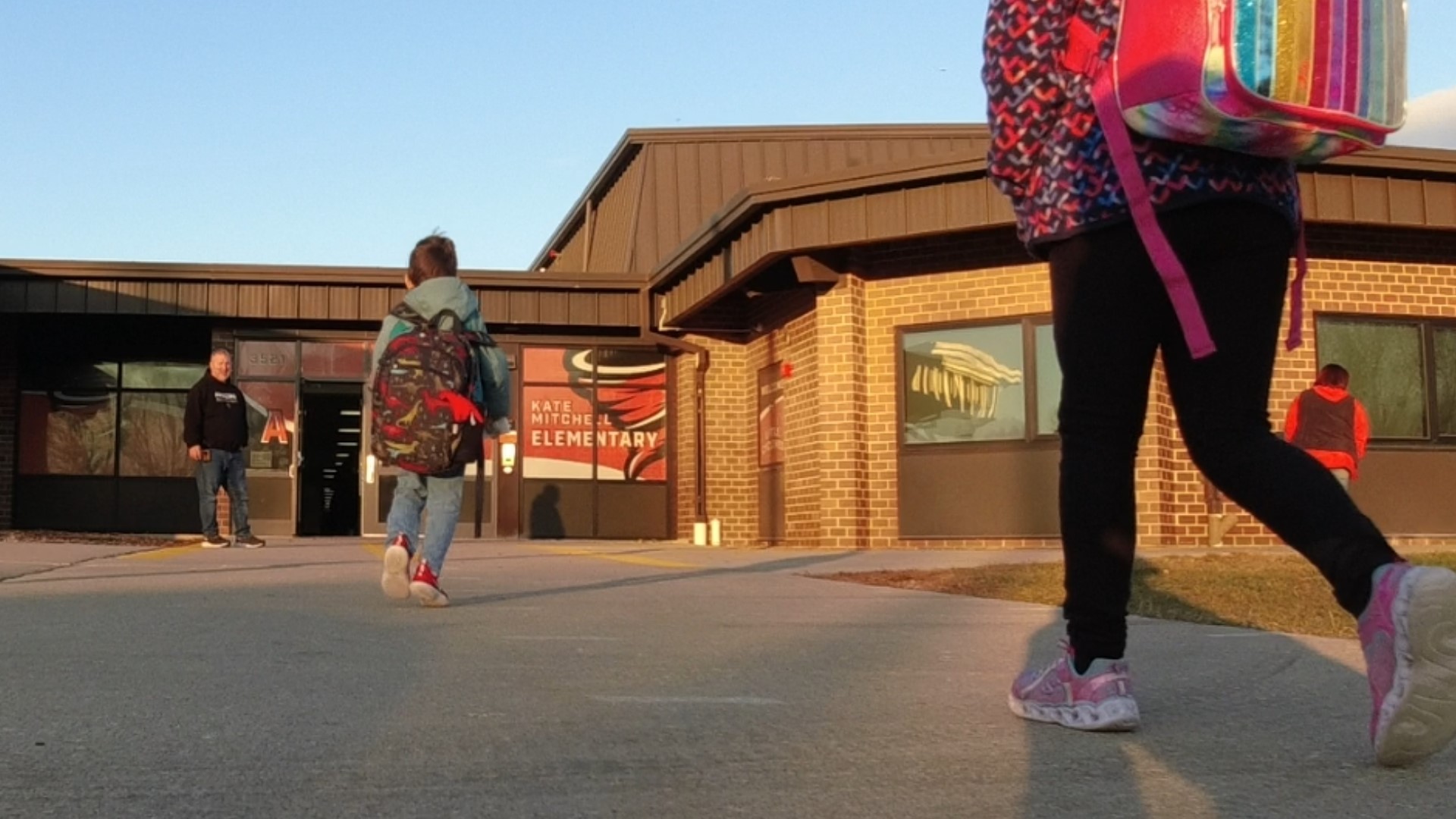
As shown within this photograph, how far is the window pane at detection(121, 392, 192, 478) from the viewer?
2075 cm

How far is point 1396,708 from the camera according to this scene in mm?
2643

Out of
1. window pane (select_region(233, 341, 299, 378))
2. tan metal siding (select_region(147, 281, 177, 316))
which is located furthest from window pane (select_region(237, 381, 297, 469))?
tan metal siding (select_region(147, 281, 177, 316))

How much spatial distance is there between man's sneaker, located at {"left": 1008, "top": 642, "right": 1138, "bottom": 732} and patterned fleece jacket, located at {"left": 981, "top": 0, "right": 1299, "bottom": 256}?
0.92 m

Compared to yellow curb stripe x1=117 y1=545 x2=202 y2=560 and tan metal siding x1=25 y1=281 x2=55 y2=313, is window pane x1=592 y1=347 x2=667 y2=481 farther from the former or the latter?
yellow curb stripe x1=117 y1=545 x2=202 y2=560

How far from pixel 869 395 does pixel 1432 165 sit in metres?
5.30

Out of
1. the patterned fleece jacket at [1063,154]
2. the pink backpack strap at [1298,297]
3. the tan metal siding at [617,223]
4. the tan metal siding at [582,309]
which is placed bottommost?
the pink backpack strap at [1298,297]

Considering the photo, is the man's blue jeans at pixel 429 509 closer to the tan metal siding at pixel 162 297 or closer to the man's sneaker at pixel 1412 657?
the man's sneaker at pixel 1412 657

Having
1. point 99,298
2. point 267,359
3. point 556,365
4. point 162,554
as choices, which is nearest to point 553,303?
point 556,365

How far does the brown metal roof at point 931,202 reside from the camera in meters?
12.6

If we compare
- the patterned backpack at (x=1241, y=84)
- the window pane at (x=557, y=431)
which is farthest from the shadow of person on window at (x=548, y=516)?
the patterned backpack at (x=1241, y=84)

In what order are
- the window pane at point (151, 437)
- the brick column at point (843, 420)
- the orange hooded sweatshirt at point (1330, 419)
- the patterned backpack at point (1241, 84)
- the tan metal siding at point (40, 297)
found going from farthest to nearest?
the window pane at point (151, 437) < the tan metal siding at point (40, 297) < the brick column at point (843, 420) < the orange hooded sweatshirt at point (1330, 419) < the patterned backpack at point (1241, 84)

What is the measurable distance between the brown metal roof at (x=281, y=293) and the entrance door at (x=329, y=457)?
1114 millimetres

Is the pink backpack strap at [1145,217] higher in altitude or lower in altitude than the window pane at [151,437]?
lower

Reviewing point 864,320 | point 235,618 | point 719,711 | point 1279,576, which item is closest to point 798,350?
point 864,320
